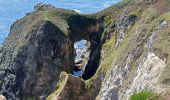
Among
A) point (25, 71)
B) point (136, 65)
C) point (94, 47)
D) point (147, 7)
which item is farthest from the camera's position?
point (94, 47)

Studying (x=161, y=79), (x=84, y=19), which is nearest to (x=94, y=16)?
(x=84, y=19)

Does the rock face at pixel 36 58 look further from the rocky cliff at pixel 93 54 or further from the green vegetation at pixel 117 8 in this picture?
the green vegetation at pixel 117 8

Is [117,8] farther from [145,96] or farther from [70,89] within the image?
[145,96]

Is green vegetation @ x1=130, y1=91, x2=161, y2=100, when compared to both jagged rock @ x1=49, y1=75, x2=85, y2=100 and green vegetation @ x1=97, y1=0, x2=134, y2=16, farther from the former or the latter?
green vegetation @ x1=97, y1=0, x2=134, y2=16

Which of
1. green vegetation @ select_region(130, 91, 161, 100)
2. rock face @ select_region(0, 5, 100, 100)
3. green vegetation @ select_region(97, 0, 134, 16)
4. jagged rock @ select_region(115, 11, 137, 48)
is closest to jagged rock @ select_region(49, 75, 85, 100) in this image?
jagged rock @ select_region(115, 11, 137, 48)

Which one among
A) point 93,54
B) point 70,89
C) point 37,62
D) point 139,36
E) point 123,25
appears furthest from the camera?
point 93,54

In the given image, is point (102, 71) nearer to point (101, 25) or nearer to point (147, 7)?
point (147, 7)

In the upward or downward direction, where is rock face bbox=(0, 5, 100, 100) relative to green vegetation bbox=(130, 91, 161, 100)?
Result: downward

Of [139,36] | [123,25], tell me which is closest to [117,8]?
[123,25]

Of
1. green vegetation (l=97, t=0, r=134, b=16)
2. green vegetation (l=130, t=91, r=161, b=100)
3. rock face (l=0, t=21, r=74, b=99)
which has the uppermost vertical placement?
green vegetation (l=130, t=91, r=161, b=100)
